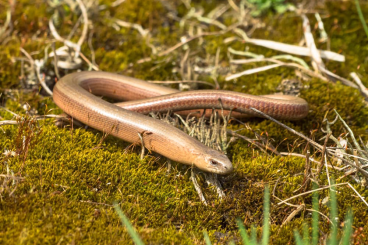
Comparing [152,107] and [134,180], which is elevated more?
[152,107]

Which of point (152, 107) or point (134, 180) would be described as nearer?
point (134, 180)

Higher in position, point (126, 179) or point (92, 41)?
point (92, 41)

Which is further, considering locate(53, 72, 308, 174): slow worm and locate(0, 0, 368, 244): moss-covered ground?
locate(53, 72, 308, 174): slow worm

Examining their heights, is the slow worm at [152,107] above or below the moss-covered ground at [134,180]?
above

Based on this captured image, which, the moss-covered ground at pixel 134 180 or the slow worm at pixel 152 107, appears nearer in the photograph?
the moss-covered ground at pixel 134 180

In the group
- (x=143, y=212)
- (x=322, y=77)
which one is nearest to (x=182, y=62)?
(x=322, y=77)

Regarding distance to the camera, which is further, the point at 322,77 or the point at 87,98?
the point at 322,77

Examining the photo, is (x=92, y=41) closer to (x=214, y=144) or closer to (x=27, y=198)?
(x=214, y=144)

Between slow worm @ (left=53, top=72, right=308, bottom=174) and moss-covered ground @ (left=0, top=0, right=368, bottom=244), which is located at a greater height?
slow worm @ (left=53, top=72, right=308, bottom=174)
